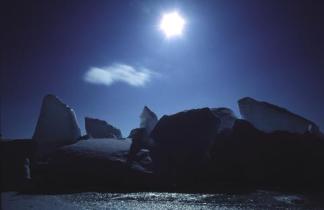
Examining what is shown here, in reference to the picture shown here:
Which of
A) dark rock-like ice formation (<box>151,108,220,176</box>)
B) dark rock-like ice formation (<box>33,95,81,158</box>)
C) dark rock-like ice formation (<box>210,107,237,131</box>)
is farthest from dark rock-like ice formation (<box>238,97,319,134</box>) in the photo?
dark rock-like ice formation (<box>33,95,81,158</box>)

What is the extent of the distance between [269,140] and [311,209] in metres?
12.5

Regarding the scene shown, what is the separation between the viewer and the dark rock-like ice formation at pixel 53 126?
29.2m

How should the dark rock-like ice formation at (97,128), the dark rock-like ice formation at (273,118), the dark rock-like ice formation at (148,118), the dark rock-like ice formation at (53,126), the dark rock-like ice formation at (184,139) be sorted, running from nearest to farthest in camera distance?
the dark rock-like ice formation at (184,139), the dark rock-like ice formation at (53,126), the dark rock-like ice formation at (273,118), the dark rock-like ice formation at (148,118), the dark rock-like ice formation at (97,128)

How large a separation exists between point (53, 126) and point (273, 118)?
27063mm

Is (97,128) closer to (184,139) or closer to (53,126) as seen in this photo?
(53,126)

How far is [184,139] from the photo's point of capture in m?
24.1

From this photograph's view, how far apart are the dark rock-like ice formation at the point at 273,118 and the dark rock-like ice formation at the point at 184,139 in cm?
1129

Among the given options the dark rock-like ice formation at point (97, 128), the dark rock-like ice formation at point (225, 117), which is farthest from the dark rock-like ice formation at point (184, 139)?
the dark rock-like ice formation at point (97, 128)

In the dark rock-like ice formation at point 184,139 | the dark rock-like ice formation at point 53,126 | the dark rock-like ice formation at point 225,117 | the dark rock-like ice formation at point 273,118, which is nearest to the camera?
the dark rock-like ice formation at point 184,139

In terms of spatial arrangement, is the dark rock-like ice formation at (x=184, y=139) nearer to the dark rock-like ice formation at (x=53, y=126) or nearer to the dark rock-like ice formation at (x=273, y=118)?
the dark rock-like ice formation at (x=53, y=126)

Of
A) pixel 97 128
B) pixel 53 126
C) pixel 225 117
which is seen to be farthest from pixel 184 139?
pixel 97 128

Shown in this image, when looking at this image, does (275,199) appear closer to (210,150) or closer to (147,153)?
(210,150)

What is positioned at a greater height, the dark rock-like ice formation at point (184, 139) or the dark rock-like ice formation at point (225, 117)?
the dark rock-like ice formation at point (225, 117)

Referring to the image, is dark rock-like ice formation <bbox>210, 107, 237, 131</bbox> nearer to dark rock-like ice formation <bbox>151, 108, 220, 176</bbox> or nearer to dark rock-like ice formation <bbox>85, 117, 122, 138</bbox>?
dark rock-like ice formation <bbox>151, 108, 220, 176</bbox>
